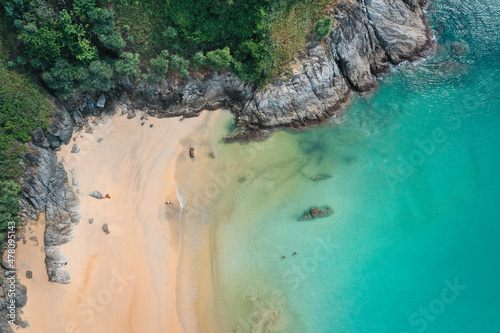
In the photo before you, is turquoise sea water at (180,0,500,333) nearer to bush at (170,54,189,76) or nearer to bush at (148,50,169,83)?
bush at (170,54,189,76)

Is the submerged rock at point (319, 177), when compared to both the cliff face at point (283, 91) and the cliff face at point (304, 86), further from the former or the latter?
the cliff face at point (283, 91)

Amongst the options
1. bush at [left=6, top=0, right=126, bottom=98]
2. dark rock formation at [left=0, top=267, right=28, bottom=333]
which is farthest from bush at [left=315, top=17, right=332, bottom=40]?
dark rock formation at [left=0, top=267, right=28, bottom=333]

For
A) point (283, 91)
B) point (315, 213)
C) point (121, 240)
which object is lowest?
point (315, 213)

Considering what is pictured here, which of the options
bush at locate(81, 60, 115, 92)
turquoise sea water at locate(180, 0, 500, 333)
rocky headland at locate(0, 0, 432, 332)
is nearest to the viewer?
turquoise sea water at locate(180, 0, 500, 333)

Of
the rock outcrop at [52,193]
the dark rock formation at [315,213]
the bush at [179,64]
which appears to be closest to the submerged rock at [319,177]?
the dark rock formation at [315,213]

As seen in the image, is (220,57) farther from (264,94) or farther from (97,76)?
(97,76)

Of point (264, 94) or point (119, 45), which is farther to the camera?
point (264, 94)

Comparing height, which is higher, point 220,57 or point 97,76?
point 97,76

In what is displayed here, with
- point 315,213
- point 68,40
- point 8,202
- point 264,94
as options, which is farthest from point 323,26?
point 8,202
